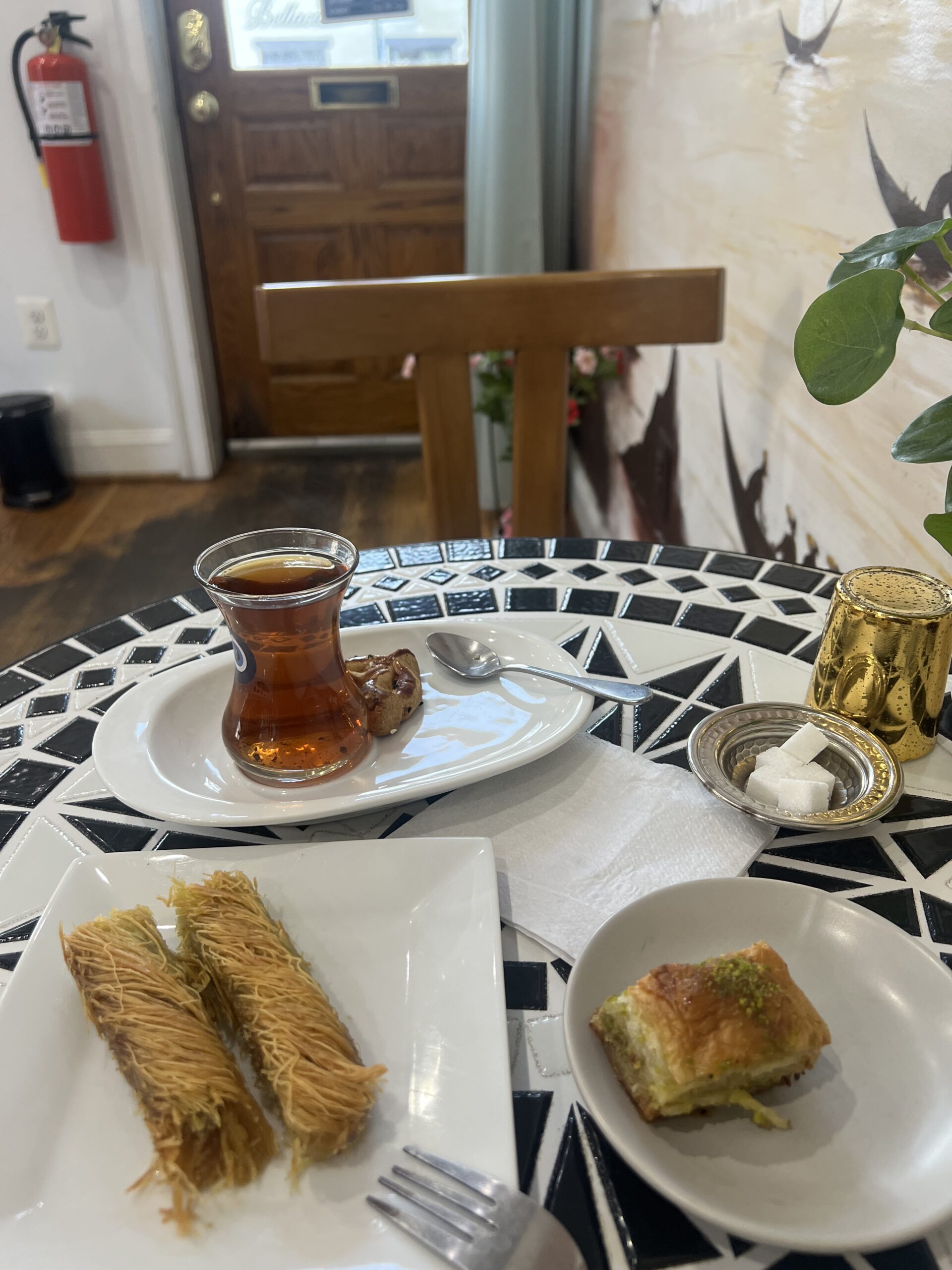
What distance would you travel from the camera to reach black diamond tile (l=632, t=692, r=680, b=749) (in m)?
0.65

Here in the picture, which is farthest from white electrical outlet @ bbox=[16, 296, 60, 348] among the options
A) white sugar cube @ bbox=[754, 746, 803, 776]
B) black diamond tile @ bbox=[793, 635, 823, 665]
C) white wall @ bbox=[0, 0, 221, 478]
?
white sugar cube @ bbox=[754, 746, 803, 776]

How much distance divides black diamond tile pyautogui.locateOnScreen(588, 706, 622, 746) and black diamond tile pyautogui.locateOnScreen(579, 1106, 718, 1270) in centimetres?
31

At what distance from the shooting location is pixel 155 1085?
356 millimetres

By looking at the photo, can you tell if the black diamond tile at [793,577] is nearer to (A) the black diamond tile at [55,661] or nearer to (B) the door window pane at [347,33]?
(A) the black diamond tile at [55,661]

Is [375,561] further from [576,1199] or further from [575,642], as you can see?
[576,1199]

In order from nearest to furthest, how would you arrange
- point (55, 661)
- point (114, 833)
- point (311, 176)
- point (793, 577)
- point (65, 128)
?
point (114, 833), point (55, 661), point (793, 577), point (65, 128), point (311, 176)

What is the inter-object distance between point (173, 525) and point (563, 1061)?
254 centimetres

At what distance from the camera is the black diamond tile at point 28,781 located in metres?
0.59

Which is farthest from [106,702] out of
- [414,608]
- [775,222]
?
[775,222]

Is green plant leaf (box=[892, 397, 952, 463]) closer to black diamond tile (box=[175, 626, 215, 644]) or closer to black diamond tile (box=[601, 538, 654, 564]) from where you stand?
black diamond tile (box=[601, 538, 654, 564])

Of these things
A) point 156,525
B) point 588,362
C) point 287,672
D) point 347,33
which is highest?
point 347,33

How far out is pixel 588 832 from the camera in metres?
0.56

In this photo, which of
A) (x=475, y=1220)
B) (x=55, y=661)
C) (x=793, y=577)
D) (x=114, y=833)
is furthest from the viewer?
(x=793, y=577)

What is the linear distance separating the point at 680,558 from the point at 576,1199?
653 mm
